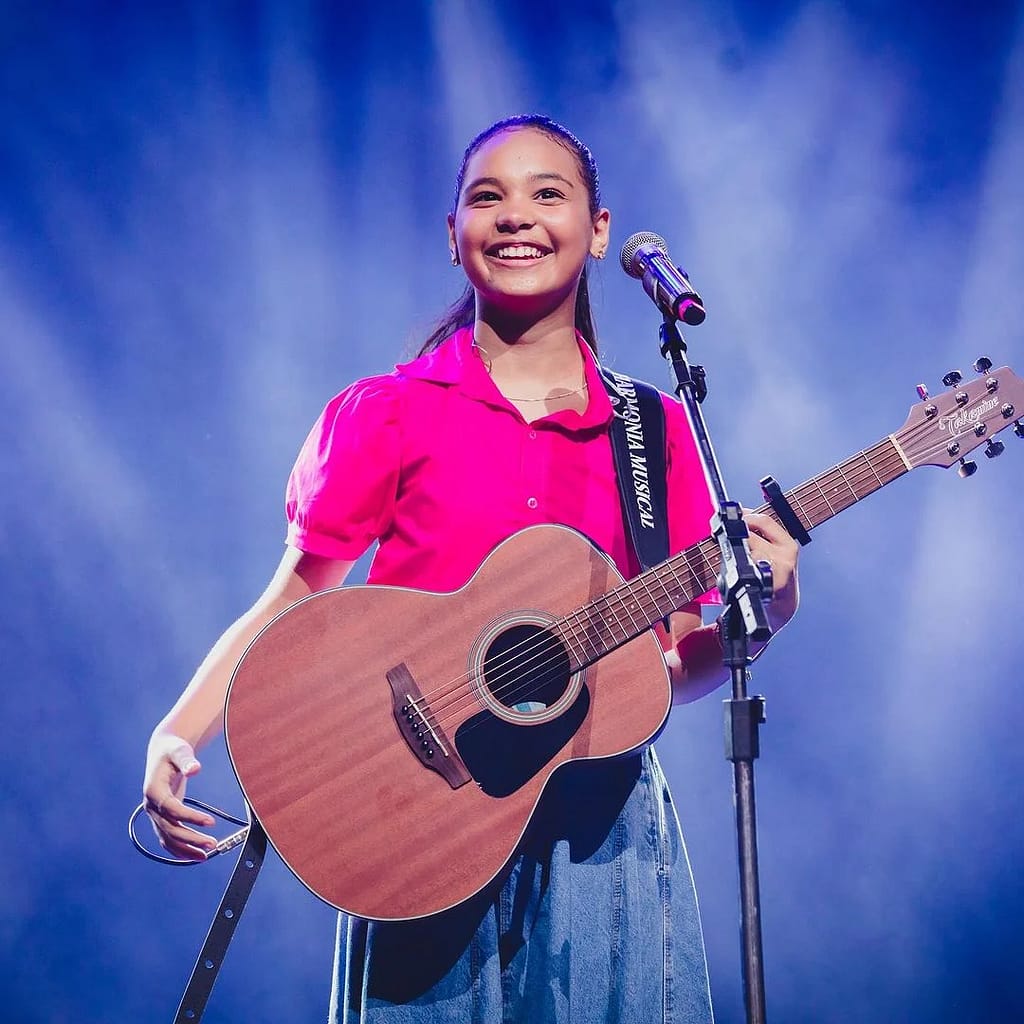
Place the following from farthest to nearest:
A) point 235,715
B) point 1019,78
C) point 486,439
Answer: point 1019,78 < point 486,439 < point 235,715

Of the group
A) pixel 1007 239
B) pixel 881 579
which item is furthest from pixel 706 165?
pixel 881 579

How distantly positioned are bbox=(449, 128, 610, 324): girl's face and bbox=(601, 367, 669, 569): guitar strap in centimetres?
27

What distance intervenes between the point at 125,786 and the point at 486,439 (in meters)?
2.49

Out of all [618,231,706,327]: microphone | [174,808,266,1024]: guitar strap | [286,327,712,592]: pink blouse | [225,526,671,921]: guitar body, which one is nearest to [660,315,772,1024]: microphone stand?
[618,231,706,327]: microphone

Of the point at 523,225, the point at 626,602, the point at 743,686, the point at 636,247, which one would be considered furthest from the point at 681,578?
the point at 523,225

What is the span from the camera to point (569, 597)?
1926 millimetres

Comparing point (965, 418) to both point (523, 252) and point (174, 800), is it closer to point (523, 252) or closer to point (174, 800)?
point (523, 252)

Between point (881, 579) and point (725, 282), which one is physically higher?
point (725, 282)

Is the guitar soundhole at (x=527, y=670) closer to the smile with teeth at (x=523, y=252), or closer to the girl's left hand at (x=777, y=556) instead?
the girl's left hand at (x=777, y=556)

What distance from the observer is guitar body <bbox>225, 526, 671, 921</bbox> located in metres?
1.73

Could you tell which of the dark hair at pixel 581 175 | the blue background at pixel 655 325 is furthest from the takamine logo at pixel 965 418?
the blue background at pixel 655 325

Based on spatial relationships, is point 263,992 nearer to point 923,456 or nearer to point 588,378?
point 588,378

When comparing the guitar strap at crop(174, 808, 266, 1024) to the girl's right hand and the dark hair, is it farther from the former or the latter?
the dark hair

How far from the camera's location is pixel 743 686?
152cm
